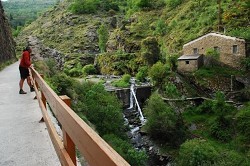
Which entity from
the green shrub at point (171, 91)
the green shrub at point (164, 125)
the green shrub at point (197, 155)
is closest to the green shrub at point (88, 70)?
the green shrub at point (171, 91)

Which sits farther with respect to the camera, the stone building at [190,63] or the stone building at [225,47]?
the stone building at [190,63]

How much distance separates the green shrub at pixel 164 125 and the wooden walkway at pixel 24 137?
18.1 meters

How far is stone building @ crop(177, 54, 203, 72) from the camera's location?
3619 cm

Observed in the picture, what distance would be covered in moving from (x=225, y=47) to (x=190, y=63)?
4.57 meters

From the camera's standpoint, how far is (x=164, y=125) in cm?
2700

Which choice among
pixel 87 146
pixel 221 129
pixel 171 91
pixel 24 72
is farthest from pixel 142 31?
pixel 87 146

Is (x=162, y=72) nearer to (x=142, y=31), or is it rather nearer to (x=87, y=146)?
(x=142, y=31)

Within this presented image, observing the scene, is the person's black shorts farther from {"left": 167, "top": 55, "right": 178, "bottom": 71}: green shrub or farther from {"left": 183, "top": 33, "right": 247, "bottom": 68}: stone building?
{"left": 183, "top": 33, "right": 247, "bottom": 68}: stone building

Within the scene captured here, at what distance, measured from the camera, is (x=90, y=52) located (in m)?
72.2

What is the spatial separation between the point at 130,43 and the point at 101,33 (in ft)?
43.4

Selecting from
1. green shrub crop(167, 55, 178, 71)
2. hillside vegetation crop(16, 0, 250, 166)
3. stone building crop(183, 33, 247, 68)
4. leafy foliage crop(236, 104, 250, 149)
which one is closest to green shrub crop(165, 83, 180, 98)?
hillside vegetation crop(16, 0, 250, 166)

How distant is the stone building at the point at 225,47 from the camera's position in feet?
117

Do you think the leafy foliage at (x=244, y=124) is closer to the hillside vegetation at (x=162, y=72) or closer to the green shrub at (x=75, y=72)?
the hillside vegetation at (x=162, y=72)

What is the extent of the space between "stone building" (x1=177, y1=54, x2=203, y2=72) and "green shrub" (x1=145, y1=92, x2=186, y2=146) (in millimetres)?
8990
